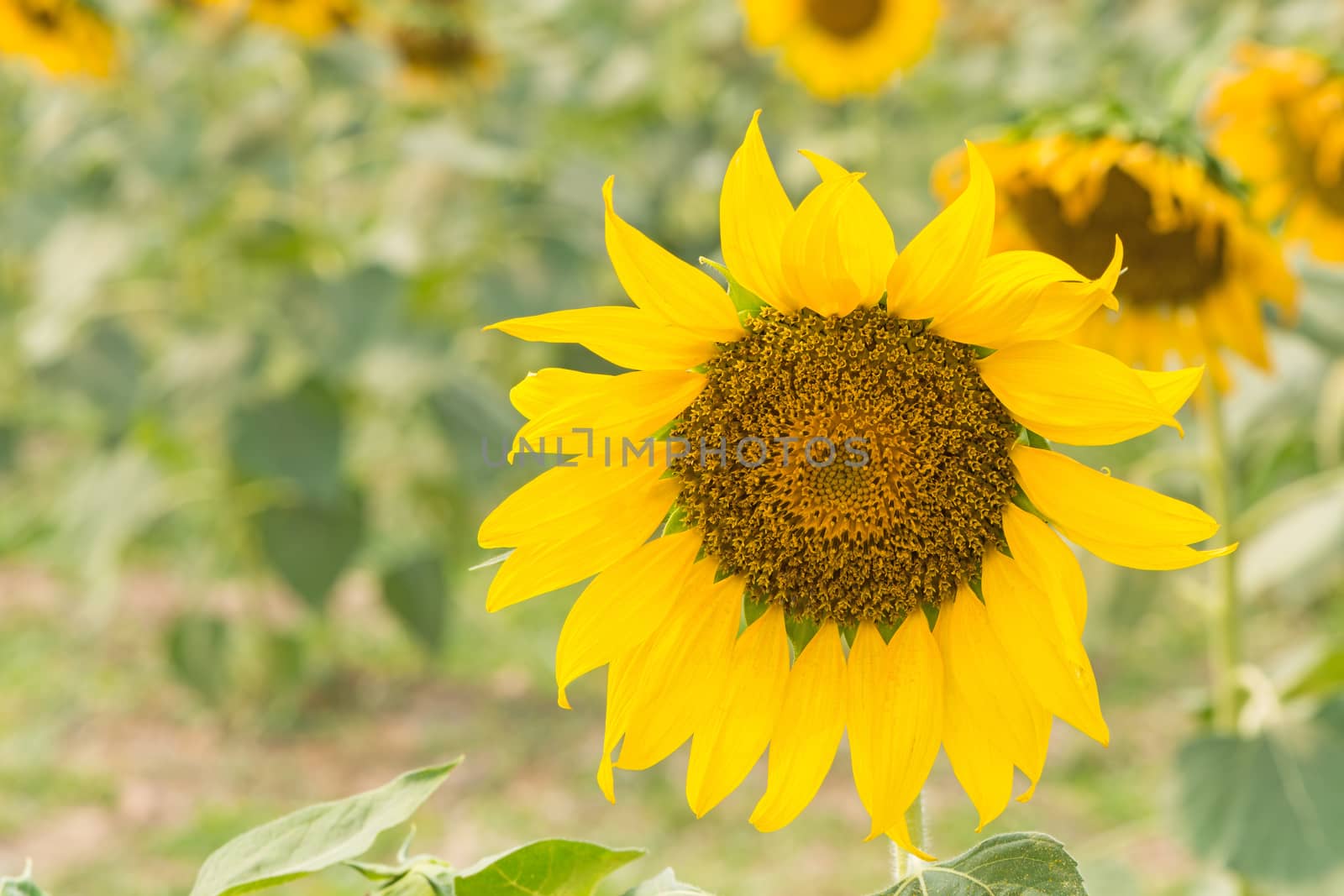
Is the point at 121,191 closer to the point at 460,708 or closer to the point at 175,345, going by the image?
the point at 175,345

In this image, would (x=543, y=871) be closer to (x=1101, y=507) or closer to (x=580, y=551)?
(x=580, y=551)

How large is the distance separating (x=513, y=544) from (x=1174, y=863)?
6.51 feet

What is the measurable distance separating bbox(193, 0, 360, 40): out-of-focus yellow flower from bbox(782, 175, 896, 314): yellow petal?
2119 millimetres

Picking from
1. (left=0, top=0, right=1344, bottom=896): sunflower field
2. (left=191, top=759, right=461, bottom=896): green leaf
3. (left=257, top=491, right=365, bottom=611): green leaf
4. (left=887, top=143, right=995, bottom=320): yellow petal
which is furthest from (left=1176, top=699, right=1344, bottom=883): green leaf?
(left=257, top=491, right=365, bottom=611): green leaf

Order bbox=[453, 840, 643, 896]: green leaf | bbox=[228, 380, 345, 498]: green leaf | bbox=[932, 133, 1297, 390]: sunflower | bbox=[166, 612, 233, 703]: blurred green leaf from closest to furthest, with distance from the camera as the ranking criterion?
1. bbox=[453, 840, 643, 896]: green leaf
2. bbox=[932, 133, 1297, 390]: sunflower
3. bbox=[228, 380, 345, 498]: green leaf
4. bbox=[166, 612, 233, 703]: blurred green leaf

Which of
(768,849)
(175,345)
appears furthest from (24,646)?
(768,849)

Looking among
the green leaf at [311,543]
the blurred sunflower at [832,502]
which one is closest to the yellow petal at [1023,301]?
the blurred sunflower at [832,502]

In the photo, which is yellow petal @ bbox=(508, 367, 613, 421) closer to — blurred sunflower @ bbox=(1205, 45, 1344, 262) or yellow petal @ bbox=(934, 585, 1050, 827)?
yellow petal @ bbox=(934, 585, 1050, 827)

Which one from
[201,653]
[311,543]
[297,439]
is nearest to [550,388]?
[297,439]

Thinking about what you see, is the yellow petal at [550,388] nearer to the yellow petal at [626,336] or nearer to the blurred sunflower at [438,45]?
the yellow petal at [626,336]

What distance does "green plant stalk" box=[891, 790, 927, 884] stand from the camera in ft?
2.25

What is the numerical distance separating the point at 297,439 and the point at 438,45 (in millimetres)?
949

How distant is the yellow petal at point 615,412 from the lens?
688mm

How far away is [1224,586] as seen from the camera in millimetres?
1332
